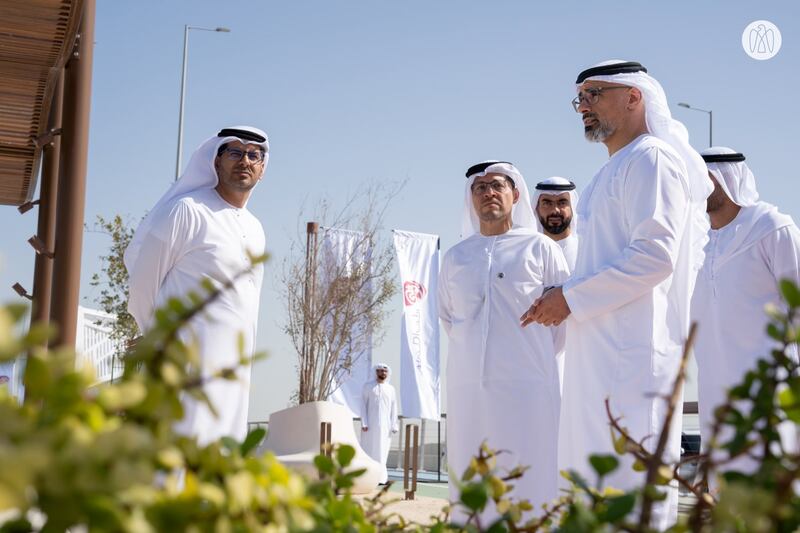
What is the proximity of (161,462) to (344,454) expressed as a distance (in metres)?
0.44

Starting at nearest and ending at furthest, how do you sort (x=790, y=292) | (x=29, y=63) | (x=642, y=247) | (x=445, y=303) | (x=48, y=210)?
1. (x=790, y=292)
2. (x=642, y=247)
3. (x=29, y=63)
4. (x=445, y=303)
5. (x=48, y=210)

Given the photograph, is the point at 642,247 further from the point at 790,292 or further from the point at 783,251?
the point at 790,292

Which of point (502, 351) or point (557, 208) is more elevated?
point (557, 208)

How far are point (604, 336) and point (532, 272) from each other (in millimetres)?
1090

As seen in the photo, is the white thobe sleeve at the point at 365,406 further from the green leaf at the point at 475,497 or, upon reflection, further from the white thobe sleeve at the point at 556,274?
the green leaf at the point at 475,497

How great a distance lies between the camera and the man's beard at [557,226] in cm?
711

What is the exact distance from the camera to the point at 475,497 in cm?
85

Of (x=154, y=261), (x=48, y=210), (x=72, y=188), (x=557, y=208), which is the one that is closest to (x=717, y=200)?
(x=557, y=208)

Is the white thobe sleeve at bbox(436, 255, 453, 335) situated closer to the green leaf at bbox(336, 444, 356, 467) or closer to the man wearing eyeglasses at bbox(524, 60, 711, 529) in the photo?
the man wearing eyeglasses at bbox(524, 60, 711, 529)

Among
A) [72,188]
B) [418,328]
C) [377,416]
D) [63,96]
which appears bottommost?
[377,416]

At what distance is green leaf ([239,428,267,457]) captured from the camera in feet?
2.90

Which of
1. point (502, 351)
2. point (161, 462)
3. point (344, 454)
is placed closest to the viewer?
point (161, 462)

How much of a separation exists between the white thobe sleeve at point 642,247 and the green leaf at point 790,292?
3145mm

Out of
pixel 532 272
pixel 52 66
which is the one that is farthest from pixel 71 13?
pixel 532 272
